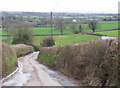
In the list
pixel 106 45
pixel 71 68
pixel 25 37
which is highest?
pixel 106 45

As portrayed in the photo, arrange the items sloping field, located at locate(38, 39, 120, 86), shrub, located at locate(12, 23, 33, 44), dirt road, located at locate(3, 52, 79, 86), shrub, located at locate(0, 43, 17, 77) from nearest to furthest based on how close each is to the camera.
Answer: sloping field, located at locate(38, 39, 120, 86) → dirt road, located at locate(3, 52, 79, 86) → shrub, located at locate(0, 43, 17, 77) → shrub, located at locate(12, 23, 33, 44)

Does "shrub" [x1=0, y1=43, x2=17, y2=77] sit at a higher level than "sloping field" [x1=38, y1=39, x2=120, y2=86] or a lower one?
lower

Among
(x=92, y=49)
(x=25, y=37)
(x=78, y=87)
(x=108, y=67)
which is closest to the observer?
(x=108, y=67)

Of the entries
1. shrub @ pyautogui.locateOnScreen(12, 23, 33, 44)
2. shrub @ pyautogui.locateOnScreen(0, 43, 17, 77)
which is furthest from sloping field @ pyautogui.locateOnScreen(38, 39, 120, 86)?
shrub @ pyautogui.locateOnScreen(12, 23, 33, 44)

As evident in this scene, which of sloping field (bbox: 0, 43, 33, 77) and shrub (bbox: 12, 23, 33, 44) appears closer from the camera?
sloping field (bbox: 0, 43, 33, 77)

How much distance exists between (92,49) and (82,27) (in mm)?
78652

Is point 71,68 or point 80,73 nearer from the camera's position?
point 80,73

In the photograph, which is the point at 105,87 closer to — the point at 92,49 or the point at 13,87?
the point at 92,49

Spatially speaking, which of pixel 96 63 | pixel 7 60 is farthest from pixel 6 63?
pixel 96 63

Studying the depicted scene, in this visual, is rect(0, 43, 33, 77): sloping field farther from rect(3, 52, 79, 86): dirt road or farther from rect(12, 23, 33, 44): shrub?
rect(12, 23, 33, 44): shrub

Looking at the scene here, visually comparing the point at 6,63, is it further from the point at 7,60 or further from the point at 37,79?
the point at 37,79

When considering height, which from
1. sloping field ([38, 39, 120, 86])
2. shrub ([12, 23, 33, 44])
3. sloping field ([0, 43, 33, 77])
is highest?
sloping field ([38, 39, 120, 86])

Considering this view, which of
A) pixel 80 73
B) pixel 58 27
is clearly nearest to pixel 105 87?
pixel 80 73

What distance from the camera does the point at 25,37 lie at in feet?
239
